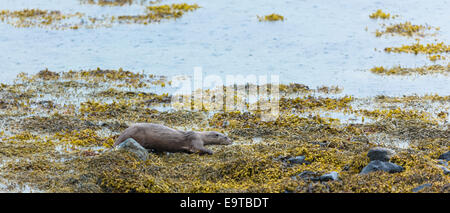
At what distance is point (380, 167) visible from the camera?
9.70 m

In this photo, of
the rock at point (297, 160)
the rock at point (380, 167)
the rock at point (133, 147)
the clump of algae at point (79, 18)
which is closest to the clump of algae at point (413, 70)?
the rock at point (297, 160)

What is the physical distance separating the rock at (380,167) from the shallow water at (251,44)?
6950 mm

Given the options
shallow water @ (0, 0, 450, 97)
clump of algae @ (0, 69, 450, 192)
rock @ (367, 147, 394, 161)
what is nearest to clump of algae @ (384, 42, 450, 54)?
shallow water @ (0, 0, 450, 97)

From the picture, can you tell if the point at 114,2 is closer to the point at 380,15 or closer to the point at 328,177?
the point at 380,15

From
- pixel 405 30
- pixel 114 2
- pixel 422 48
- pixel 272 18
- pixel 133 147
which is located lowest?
pixel 133 147

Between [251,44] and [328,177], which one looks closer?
[328,177]

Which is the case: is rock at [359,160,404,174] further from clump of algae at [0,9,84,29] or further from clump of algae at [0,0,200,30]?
clump of algae at [0,9,84,29]

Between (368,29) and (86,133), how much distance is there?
14.5 m

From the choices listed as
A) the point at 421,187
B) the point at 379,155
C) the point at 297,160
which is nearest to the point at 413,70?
the point at 379,155

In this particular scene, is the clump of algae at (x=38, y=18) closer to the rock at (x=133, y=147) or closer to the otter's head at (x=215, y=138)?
the otter's head at (x=215, y=138)

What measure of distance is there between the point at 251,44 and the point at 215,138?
1076 cm

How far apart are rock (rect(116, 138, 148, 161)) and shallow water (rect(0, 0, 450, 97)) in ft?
25.9

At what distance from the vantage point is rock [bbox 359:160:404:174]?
9641 mm
